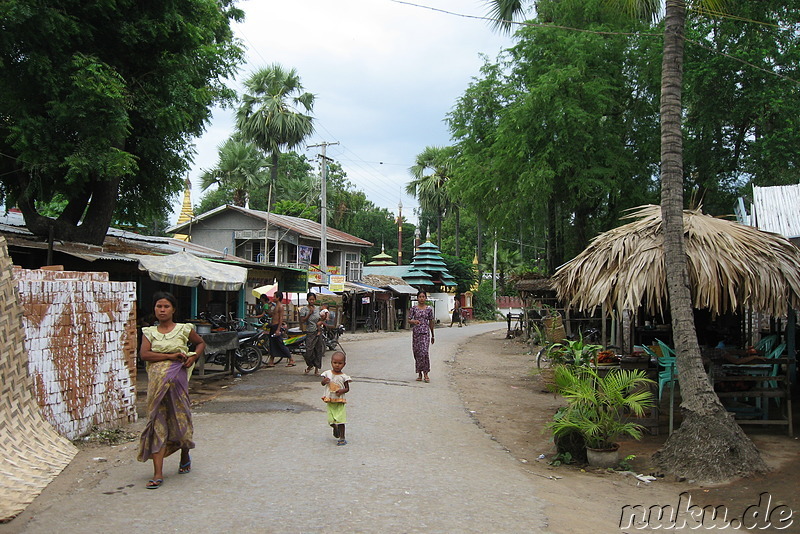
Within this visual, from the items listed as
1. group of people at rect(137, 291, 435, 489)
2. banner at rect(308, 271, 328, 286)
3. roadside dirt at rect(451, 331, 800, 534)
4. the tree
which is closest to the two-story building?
banner at rect(308, 271, 328, 286)

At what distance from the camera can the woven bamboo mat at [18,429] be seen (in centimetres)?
459

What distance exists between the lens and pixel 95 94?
11109mm

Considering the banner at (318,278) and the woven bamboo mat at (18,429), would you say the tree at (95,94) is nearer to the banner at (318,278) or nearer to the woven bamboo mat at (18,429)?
the woven bamboo mat at (18,429)

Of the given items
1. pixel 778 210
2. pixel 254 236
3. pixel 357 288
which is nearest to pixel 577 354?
pixel 778 210

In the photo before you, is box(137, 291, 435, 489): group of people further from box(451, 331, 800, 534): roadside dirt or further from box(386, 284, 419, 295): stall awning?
box(386, 284, 419, 295): stall awning

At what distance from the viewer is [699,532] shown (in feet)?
17.0

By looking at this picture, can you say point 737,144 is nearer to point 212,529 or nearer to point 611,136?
point 611,136

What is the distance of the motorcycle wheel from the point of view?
46.3ft

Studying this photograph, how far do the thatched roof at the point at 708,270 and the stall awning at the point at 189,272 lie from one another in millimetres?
7427

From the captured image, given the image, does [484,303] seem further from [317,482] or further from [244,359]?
[317,482]

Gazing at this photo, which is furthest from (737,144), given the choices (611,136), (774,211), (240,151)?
(240,151)

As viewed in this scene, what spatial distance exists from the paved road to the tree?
581 centimetres

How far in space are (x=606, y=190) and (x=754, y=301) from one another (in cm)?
1415

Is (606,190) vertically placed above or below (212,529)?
above
